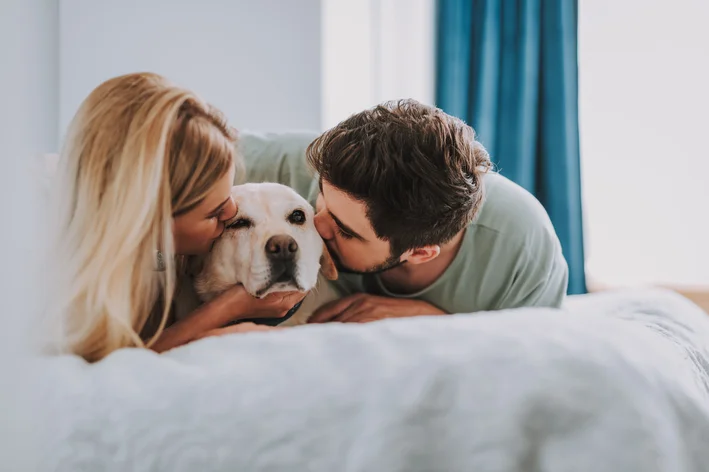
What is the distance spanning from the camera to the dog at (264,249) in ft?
2.92

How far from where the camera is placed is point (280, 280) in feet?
2.94

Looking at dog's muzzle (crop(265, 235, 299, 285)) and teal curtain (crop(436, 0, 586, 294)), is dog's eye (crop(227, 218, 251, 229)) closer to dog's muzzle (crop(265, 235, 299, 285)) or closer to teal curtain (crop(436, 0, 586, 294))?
dog's muzzle (crop(265, 235, 299, 285))

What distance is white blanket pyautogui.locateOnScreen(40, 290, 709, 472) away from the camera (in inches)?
23.1

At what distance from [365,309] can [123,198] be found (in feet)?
1.50

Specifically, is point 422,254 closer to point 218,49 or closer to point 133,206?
point 133,206

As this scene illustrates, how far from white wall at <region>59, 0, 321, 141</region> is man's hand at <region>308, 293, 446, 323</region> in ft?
Result: 5.03

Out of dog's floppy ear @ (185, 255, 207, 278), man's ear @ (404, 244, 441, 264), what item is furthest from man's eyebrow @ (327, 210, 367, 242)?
dog's floppy ear @ (185, 255, 207, 278)

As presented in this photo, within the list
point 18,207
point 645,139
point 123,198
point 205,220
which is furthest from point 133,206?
point 645,139

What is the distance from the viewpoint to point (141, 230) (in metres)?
0.75

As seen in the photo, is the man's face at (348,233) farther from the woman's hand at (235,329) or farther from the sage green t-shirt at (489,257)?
the woman's hand at (235,329)

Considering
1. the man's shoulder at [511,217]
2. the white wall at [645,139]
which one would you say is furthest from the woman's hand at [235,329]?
the white wall at [645,139]

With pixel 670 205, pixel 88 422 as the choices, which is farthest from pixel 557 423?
pixel 670 205

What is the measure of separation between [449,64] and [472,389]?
193cm

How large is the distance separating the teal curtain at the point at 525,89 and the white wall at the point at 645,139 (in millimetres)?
177
